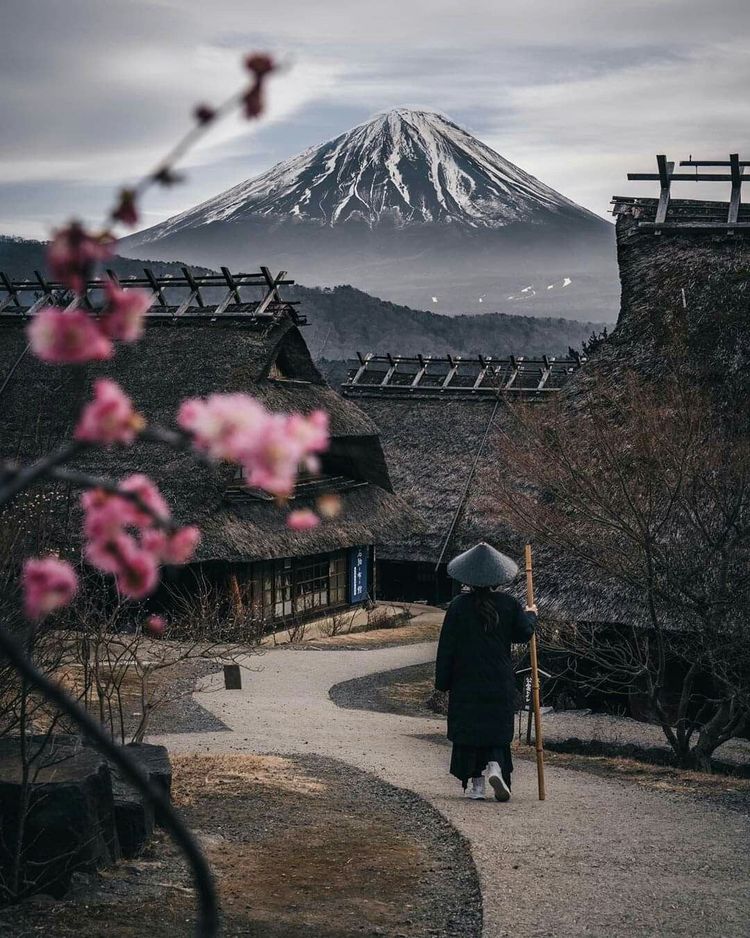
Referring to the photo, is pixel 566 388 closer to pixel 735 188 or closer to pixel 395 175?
pixel 735 188

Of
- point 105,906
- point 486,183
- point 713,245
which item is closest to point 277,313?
point 713,245

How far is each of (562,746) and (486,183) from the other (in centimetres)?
11245

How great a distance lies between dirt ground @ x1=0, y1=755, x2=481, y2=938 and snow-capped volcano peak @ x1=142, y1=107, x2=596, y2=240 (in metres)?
87.1

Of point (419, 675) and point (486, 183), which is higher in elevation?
point (486, 183)

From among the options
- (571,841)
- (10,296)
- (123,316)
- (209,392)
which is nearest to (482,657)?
(571,841)

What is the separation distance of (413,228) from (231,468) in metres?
137

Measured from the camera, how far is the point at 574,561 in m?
13.3

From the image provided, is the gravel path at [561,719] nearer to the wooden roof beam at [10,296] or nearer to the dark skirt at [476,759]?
the dark skirt at [476,759]

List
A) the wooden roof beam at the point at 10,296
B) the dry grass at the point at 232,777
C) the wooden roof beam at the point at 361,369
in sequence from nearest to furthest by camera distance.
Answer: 1. the dry grass at the point at 232,777
2. the wooden roof beam at the point at 10,296
3. the wooden roof beam at the point at 361,369

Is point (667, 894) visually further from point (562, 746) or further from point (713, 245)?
point (713, 245)

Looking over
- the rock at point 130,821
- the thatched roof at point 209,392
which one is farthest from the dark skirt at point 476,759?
the thatched roof at point 209,392

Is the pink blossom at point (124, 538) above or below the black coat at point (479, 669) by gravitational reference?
above

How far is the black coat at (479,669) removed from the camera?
744 cm

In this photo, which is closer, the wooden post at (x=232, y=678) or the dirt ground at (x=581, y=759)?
the dirt ground at (x=581, y=759)
